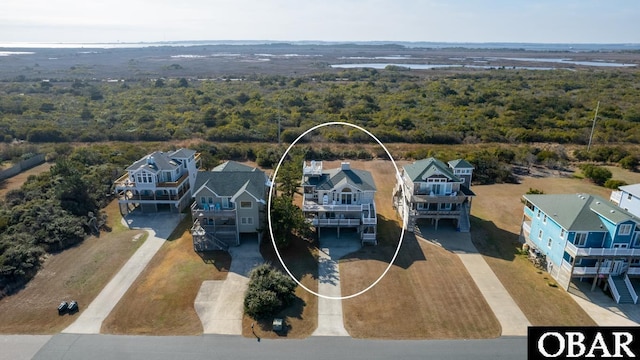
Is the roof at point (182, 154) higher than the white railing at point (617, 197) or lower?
higher

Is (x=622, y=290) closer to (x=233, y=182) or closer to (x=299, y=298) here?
(x=299, y=298)

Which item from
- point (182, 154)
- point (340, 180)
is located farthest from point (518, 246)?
point (182, 154)

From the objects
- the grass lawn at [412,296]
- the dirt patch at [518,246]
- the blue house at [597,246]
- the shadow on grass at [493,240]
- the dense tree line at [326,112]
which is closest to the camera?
the grass lawn at [412,296]

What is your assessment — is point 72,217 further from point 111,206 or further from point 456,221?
point 456,221

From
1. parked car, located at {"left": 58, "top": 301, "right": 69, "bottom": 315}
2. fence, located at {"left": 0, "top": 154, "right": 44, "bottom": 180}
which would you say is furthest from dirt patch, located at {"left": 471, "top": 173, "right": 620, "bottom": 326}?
fence, located at {"left": 0, "top": 154, "right": 44, "bottom": 180}

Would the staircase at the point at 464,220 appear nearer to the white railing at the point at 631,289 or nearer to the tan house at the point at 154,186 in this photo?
the white railing at the point at 631,289

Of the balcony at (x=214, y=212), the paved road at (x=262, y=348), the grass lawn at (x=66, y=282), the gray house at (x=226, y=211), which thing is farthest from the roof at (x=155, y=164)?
the paved road at (x=262, y=348)
